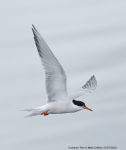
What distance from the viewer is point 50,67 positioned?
24.7 feet

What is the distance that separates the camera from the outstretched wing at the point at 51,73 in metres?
7.09

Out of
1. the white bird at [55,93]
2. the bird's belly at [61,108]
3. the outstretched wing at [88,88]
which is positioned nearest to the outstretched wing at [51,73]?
the white bird at [55,93]

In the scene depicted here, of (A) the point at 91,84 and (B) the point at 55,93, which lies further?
(A) the point at 91,84

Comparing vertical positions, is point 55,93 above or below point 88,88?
below

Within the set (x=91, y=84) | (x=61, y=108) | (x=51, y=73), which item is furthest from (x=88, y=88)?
(x=51, y=73)

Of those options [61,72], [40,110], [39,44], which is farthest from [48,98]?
[39,44]

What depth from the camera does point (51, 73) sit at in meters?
7.66

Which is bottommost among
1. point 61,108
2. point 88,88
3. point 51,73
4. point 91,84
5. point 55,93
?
point 61,108

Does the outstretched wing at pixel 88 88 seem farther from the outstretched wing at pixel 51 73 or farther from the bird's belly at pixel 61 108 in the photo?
the outstretched wing at pixel 51 73

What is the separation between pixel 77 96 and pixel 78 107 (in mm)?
879

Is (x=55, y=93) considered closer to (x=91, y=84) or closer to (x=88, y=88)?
(x=88, y=88)

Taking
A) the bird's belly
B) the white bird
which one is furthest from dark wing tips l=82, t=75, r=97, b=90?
the bird's belly

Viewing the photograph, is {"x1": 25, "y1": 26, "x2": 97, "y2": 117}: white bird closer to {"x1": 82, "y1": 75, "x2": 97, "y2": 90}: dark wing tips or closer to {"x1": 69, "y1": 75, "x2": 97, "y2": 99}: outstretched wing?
{"x1": 69, "y1": 75, "x2": 97, "y2": 99}: outstretched wing

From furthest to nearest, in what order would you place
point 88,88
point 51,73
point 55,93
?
point 88,88 < point 55,93 < point 51,73
